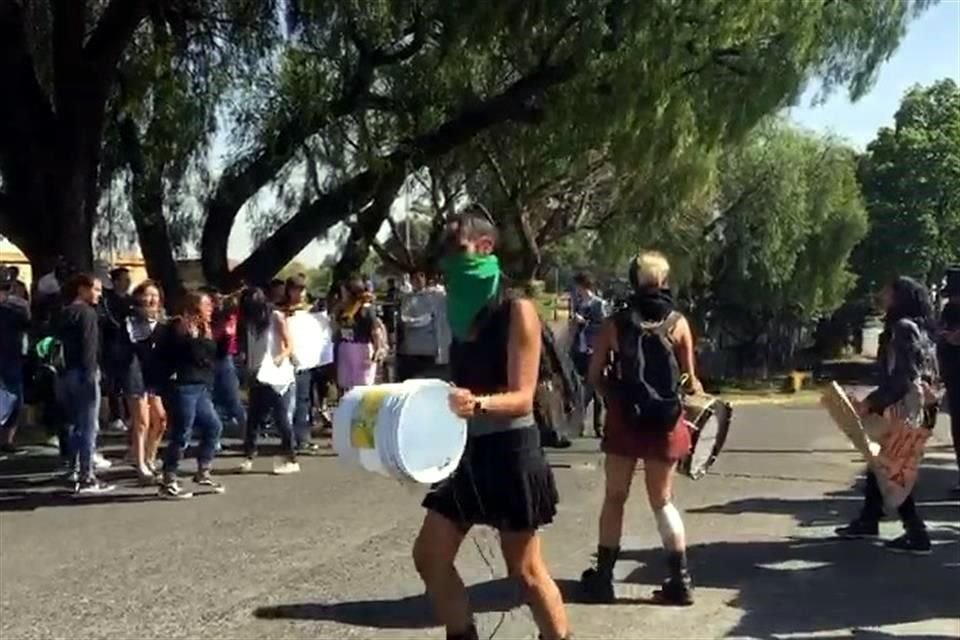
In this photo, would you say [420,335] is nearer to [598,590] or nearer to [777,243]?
[598,590]

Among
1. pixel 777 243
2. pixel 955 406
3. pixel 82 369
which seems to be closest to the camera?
pixel 955 406

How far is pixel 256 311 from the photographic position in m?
11.8

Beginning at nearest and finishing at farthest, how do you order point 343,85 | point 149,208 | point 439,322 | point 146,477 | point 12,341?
1. point 146,477
2. point 12,341
3. point 439,322
4. point 343,85
5. point 149,208

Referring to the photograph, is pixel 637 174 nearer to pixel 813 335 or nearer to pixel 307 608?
pixel 307 608

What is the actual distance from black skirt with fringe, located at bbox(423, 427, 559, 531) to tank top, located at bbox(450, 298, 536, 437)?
3 cm

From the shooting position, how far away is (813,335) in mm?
43656

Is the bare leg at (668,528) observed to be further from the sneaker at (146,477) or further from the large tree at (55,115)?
the large tree at (55,115)

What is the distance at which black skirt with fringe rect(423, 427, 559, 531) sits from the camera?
17.3 feet

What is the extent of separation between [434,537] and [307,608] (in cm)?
189

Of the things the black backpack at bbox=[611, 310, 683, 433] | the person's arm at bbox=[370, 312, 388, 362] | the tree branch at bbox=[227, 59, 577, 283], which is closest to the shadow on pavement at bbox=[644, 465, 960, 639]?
the black backpack at bbox=[611, 310, 683, 433]

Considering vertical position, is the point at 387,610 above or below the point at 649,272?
below

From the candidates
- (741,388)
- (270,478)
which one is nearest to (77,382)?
(270,478)

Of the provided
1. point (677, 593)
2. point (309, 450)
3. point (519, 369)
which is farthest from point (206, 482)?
point (519, 369)

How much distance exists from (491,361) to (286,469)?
6.87 metres
